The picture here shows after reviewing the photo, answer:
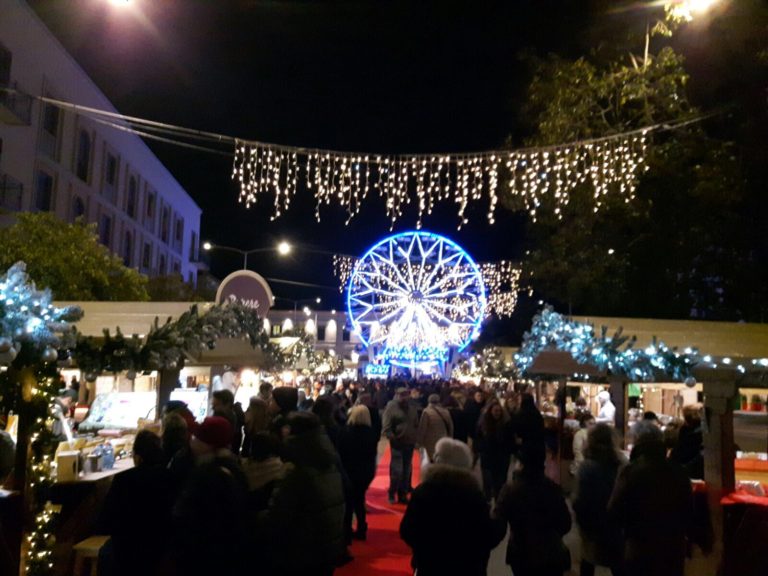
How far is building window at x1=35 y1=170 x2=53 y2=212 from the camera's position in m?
27.6

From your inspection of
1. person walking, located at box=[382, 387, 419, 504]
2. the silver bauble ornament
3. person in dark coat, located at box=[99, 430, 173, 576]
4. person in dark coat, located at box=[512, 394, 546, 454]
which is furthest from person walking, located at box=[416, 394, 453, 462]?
person in dark coat, located at box=[99, 430, 173, 576]

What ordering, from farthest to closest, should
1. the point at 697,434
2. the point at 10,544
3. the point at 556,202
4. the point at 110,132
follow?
the point at 110,132, the point at 556,202, the point at 697,434, the point at 10,544

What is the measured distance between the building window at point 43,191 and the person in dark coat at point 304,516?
25538 mm

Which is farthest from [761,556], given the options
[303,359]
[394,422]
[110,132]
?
[110,132]

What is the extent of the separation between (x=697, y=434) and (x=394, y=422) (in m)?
5.04

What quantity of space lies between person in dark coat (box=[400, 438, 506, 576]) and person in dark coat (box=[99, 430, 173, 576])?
1513 millimetres

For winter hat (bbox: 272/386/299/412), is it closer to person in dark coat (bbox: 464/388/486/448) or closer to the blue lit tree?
the blue lit tree

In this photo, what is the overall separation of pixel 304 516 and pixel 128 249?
37521 millimetres

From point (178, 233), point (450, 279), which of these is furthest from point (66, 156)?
point (178, 233)

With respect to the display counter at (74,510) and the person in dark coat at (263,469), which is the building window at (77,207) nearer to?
the display counter at (74,510)

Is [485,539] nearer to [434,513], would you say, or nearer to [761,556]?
[434,513]

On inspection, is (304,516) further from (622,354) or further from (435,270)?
(435,270)

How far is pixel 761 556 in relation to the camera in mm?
6137

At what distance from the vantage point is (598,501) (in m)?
6.12
